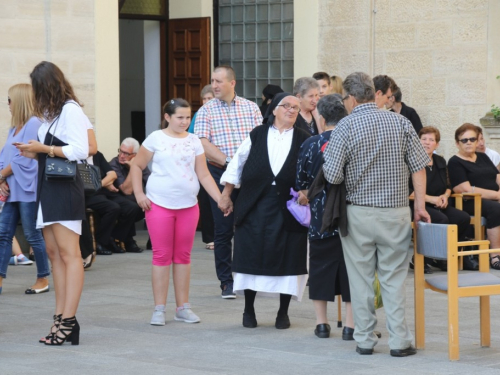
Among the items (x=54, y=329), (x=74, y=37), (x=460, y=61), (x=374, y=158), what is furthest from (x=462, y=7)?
(x=54, y=329)

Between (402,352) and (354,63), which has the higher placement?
(354,63)

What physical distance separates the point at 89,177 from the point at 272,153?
1451 millimetres

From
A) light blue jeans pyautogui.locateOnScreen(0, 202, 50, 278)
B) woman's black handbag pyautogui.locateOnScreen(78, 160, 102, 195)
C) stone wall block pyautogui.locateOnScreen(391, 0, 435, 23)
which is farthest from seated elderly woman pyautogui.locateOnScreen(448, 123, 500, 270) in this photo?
woman's black handbag pyautogui.locateOnScreen(78, 160, 102, 195)

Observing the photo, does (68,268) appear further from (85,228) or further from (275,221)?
(85,228)

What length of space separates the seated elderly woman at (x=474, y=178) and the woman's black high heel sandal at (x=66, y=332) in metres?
5.84

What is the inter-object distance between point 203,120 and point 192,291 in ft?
5.29

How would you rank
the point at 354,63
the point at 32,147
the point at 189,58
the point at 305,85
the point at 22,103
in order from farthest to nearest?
the point at 189,58
the point at 354,63
the point at 22,103
the point at 305,85
the point at 32,147

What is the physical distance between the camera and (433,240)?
714 centimetres

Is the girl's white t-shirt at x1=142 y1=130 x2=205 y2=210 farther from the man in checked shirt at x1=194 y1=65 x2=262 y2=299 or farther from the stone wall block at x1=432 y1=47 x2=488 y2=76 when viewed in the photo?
the stone wall block at x1=432 y1=47 x2=488 y2=76

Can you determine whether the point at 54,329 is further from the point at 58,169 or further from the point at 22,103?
the point at 22,103

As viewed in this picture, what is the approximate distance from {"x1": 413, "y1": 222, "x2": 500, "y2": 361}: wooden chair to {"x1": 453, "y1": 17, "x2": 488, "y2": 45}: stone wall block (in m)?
6.90

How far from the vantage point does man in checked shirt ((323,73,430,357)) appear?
7070 millimetres

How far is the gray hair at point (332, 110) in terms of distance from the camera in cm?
791

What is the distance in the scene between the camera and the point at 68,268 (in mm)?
7480
